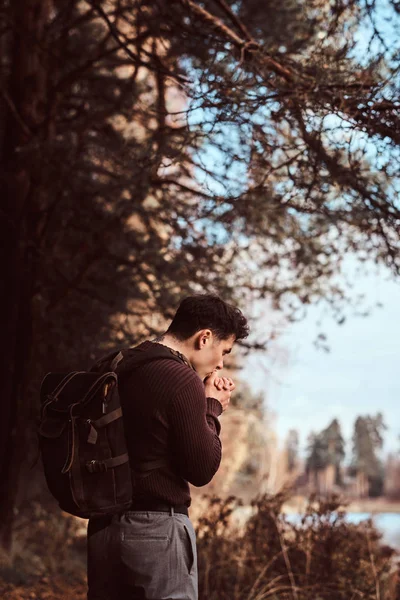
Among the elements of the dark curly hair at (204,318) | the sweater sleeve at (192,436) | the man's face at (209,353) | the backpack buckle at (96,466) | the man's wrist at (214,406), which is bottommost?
the backpack buckle at (96,466)

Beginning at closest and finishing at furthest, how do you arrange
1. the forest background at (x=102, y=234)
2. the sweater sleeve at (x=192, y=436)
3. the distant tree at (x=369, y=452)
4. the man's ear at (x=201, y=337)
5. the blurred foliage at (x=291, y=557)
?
1. the sweater sleeve at (x=192, y=436)
2. the man's ear at (x=201, y=337)
3. the blurred foliage at (x=291, y=557)
4. the forest background at (x=102, y=234)
5. the distant tree at (x=369, y=452)

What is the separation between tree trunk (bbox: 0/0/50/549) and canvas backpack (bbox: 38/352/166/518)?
5.98 meters

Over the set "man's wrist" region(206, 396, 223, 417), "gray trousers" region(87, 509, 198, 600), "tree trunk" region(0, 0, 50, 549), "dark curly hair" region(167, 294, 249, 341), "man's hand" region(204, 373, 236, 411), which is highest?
"tree trunk" region(0, 0, 50, 549)

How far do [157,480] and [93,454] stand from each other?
248mm

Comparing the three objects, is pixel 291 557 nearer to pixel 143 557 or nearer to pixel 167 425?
pixel 143 557

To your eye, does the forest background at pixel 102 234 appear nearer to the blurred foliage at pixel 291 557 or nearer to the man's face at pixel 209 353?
the blurred foliage at pixel 291 557

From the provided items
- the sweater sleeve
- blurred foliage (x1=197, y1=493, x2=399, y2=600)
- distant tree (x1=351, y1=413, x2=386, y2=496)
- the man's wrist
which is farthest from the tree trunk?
distant tree (x1=351, y1=413, x2=386, y2=496)

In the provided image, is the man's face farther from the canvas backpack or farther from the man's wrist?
the canvas backpack

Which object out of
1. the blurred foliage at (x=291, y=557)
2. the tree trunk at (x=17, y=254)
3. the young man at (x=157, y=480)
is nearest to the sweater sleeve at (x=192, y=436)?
the young man at (x=157, y=480)

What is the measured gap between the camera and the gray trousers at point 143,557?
2.64 metres

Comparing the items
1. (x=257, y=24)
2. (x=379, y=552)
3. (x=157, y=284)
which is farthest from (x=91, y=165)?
(x=379, y=552)

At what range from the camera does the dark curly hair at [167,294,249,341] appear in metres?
2.88

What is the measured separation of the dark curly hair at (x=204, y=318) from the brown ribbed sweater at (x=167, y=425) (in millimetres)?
187

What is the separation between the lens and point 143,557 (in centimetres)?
264
